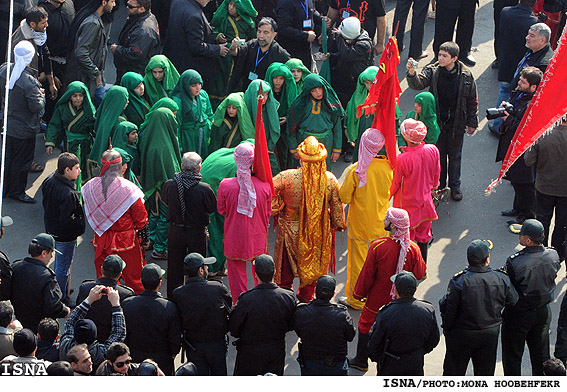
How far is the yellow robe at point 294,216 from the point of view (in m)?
9.43

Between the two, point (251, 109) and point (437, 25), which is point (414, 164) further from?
point (437, 25)

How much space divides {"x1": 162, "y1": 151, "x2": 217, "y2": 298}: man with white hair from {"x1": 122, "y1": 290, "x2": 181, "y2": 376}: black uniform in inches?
64.9

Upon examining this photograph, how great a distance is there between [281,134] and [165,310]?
406 cm

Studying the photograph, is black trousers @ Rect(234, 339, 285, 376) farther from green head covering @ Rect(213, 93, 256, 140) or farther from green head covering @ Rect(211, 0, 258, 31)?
green head covering @ Rect(211, 0, 258, 31)

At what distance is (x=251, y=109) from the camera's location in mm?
10883

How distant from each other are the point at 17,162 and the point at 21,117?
54 cm

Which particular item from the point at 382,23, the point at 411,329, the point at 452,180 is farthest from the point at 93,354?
the point at 382,23

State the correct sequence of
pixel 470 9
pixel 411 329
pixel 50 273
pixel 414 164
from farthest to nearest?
pixel 470 9 → pixel 414 164 → pixel 50 273 → pixel 411 329

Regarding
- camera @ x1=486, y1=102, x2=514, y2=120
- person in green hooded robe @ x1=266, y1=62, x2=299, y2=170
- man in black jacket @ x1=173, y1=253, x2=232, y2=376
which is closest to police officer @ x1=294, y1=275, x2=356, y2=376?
man in black jacket @ x1=173, y1=253, x2=232, y2=376

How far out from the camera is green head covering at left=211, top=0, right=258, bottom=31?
Answer: 42.0ft

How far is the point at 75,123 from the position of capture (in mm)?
10883

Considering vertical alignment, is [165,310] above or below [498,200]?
above

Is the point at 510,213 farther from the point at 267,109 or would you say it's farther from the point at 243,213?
the point at 243,213

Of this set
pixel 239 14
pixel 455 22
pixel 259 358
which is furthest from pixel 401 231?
pixel 455 22
